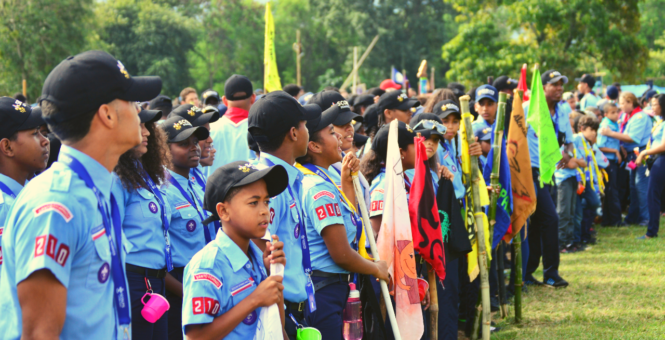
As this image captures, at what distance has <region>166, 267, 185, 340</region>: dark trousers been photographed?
12.9ft

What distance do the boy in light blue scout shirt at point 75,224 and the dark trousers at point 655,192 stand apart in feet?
34.2

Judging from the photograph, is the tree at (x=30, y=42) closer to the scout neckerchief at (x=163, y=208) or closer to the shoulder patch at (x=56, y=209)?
the scout neckerchief at (x=163, y=208)

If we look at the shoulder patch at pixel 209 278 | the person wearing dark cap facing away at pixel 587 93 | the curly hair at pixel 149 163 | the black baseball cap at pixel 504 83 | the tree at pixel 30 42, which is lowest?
the shoulder patch at pixel 209 278

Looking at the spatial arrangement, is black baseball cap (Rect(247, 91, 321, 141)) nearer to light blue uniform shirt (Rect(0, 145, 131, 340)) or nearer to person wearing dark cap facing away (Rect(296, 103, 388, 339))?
person wearing dark cap facing away (Rect(296, 103, 388, 339))

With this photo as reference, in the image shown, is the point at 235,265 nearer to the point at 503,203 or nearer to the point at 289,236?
the point at 289,236

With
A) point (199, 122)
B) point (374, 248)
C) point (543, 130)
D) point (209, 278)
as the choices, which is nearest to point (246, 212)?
point (209, 278)

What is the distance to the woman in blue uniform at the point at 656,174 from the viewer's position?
34.0 feet

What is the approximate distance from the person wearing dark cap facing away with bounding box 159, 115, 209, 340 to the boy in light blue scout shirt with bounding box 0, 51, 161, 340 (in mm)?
1812

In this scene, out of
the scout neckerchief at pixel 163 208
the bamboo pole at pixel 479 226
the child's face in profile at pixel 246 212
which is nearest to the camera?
the child's face in profile at pixel 246 212

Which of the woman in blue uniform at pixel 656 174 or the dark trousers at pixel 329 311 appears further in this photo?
the woman in blue uniform at pixel 656 174

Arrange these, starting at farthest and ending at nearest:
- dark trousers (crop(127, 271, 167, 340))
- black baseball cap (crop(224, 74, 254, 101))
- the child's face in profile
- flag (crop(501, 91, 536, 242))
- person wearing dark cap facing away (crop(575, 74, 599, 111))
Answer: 1. person wearing dark cap facing away (crop(575, 74, 599, 111))
2. black baseball cap (crop(224, 74, 254, 101))
3. flag (crop(501, 91, 536, 242))
4. dark trousers (crop(127, 271, 167, 340))
5. the child's face in profile

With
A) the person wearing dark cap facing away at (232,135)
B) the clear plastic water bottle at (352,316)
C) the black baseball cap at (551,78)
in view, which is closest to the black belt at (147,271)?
the clear plastic water bottle at (352,316)

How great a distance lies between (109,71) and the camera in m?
1.98

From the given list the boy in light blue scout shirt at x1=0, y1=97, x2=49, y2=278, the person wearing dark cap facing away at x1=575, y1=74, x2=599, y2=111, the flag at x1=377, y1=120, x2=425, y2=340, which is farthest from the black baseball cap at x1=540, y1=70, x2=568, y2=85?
the person wearing dark cap facing away at x1=575, y1=74, x2=599, y2=111
